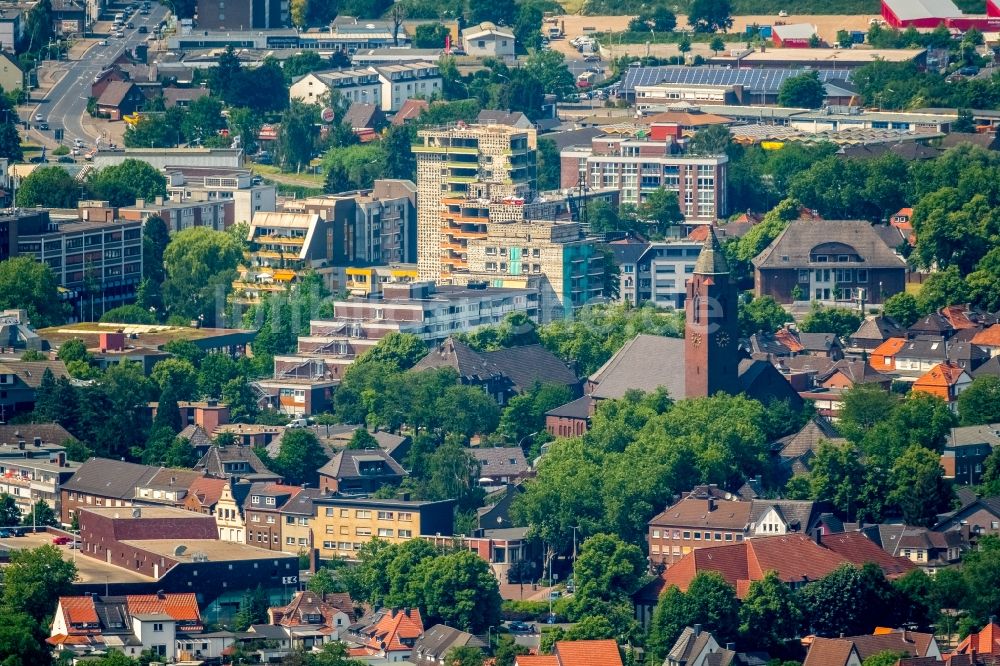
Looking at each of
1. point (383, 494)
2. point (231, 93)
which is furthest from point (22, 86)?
point (383, 494)

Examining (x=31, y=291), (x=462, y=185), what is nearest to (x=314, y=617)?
(x=31, y=291)

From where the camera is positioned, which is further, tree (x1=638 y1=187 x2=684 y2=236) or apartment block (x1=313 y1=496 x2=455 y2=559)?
tree (x1=638 y1=187 x2=684 y2=236)

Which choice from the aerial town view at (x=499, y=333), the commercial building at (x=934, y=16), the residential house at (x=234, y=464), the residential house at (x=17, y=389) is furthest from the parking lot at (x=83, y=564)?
the commercial building at (x=934, y=16)

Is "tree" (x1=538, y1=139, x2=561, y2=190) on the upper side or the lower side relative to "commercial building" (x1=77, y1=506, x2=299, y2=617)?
upper

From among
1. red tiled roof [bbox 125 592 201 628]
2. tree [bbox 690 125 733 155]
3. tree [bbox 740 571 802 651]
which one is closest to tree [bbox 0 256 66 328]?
tree [bbox 690 125 733 155]

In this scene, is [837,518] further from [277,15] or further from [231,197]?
[277,15]

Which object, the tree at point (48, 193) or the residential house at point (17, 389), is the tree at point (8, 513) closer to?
the residential house at point (17, 389)

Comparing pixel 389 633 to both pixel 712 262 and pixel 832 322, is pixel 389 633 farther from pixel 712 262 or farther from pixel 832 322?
pixel 832 322

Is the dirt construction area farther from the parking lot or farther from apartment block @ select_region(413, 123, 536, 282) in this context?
the parking lot
